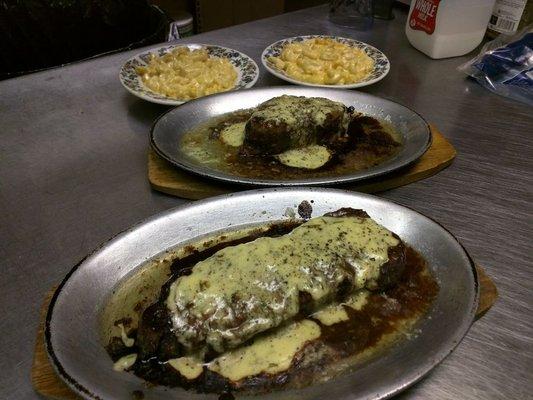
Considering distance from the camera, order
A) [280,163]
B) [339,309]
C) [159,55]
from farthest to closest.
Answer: [159,55] → [280,163] → [339,309]

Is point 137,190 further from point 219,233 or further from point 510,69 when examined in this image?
point 510,69

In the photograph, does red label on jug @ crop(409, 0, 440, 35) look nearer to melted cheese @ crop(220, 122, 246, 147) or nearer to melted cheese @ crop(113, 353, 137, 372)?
melted cheese @ crop(220, 122, 246, 147)

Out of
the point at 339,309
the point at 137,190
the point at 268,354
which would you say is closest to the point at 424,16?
the point at 137,190

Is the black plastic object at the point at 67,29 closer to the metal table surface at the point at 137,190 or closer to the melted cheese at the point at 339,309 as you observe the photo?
the metal table surface at the point at 137,190

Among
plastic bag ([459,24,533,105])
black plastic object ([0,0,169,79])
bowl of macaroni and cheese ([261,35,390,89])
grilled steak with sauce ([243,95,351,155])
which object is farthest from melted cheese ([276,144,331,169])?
black plastic object ([0,0,169,79])

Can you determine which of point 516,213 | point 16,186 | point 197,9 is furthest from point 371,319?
point 197,9
